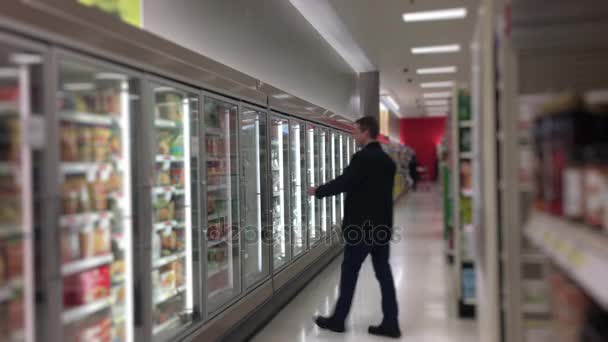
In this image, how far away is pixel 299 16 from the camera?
7.20m

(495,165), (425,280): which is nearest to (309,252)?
(425,280)

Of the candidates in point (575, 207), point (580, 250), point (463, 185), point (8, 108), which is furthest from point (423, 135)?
point (580, 250)

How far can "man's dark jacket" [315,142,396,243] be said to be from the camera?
4086 mm

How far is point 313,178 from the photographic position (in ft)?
23.5

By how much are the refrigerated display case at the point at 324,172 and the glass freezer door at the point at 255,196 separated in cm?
260

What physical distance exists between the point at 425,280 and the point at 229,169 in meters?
3.22

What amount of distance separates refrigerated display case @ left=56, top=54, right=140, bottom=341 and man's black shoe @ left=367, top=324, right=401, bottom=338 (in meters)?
2.21

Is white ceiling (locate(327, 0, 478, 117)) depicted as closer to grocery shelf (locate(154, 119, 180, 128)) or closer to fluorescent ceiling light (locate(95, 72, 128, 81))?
grocery shelf (locate(154, 119, 180, 128))

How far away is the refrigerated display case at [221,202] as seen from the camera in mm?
3873

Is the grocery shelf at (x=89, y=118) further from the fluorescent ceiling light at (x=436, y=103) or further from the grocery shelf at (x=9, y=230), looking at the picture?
the fluorescent ceiling light at (x=436, y=103)

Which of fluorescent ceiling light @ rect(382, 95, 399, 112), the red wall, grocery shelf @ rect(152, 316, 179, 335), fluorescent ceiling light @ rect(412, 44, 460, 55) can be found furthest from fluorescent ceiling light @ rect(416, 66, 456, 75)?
the red wall

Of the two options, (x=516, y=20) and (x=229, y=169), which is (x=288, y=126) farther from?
(x=516, y=20)

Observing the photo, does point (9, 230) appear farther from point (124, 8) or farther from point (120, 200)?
point (124, 8)

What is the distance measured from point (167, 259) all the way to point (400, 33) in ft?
21.2
